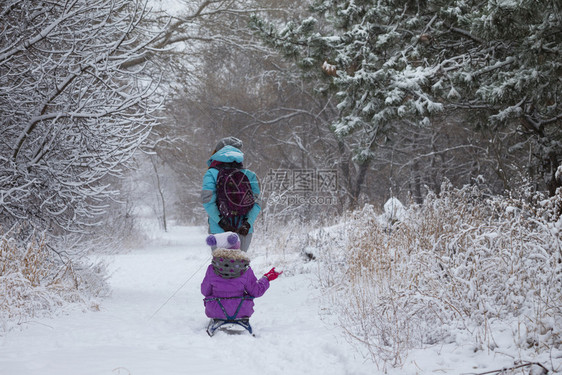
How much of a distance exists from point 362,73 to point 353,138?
9.18 m

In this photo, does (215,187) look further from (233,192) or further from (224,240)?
(224,240)

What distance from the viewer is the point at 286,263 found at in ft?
27.2

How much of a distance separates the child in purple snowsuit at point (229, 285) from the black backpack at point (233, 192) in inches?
22.6

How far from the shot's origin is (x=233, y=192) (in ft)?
15.4

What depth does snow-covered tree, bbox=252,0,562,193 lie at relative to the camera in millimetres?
6312

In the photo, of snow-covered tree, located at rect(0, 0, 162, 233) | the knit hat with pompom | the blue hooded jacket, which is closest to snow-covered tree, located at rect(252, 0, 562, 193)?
the blue hooded jacket

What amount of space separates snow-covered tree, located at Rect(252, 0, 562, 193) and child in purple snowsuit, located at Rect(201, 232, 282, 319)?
4.02 meters

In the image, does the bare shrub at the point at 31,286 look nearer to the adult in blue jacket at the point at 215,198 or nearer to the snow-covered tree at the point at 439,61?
the adult in blue jacket at the point at 215,198

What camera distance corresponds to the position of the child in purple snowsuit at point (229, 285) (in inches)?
163

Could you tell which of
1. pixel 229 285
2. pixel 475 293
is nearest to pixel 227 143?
pixel 229 285

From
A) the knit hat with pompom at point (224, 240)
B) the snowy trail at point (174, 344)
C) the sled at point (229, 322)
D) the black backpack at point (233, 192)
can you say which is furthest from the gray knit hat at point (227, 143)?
the snowy trail at point (174, 344)

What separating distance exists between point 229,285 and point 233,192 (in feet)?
3.26

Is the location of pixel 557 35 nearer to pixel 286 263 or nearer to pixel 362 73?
pixel 362 73

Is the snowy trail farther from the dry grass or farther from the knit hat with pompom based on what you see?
the knit hat with pompom
